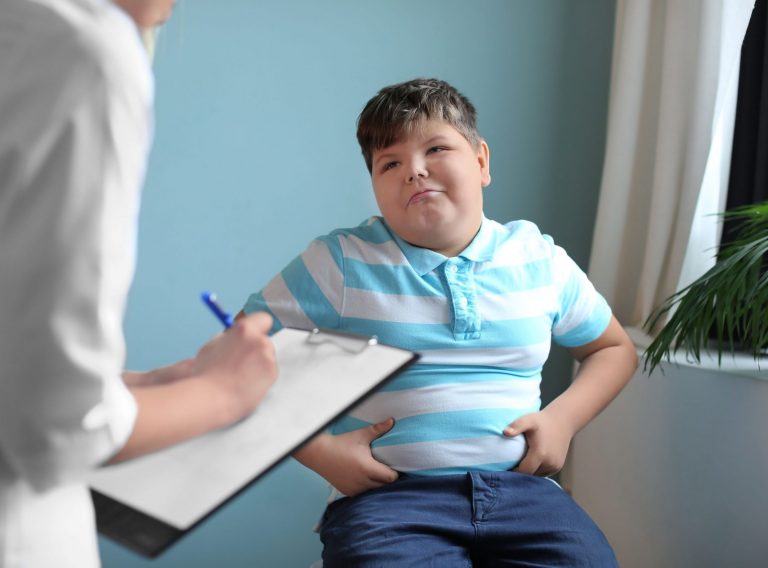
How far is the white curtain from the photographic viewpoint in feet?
6.01

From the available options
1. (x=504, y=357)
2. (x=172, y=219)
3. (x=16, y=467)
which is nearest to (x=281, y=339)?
(x=16, y=467)

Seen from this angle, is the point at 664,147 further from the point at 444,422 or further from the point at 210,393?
the point at 210,393

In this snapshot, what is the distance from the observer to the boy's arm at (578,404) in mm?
1281

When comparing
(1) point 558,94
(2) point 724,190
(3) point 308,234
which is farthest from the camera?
(1) point 558,94

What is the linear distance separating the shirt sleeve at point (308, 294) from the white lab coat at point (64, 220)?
27.8 inches

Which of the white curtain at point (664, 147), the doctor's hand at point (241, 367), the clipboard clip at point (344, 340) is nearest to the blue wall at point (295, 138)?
the white curtain at point (664, 147)

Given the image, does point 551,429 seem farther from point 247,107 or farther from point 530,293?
point 247,107

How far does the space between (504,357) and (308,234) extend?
2.83ft

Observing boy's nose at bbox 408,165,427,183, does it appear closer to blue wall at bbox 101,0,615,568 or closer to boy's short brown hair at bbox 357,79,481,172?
boy's short brown hair at bbox 357,79,481,172

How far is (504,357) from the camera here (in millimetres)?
1302

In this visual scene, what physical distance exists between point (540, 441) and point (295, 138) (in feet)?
3.36

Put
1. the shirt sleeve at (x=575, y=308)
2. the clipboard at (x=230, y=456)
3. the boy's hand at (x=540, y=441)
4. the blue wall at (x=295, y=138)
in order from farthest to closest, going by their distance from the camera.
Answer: the blue wall at (x=295, y=138), the shirt sleeve at (x=575, y=308), the boy's hand at (x=540, y=441), the clipboard at (x=230, y=456)

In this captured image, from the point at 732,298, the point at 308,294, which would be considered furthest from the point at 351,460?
the point at 732,298

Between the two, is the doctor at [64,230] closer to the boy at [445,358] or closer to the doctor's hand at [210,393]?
the doctor's hand at [210,393]
